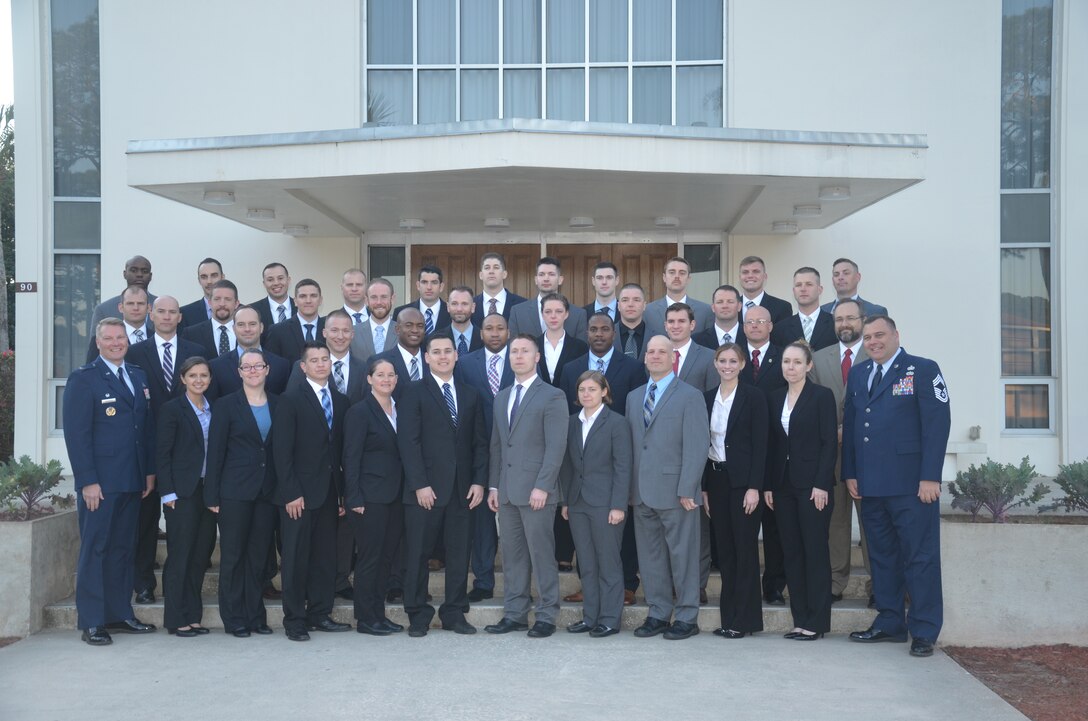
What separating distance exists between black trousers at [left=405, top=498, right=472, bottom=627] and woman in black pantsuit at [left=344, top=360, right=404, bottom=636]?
0.52 feet

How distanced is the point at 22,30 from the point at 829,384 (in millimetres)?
10017

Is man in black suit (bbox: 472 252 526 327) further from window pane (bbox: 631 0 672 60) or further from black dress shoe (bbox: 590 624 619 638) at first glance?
window pane (bbox: 631 0 672 60)

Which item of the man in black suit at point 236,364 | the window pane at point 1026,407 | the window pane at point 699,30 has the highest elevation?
the window pane at point 699,30

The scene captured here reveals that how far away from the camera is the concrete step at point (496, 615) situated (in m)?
6.88

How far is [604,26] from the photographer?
38.4 ft

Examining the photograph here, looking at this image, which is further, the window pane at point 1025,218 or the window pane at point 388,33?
the window pane at point 388,33

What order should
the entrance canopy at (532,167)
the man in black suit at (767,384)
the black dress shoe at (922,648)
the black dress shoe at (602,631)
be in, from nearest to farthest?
1. the black dress shoe at (922,648)
2. the black dress shoe at (602,631)
3. the man in black suit at (767,384)
4. the entrance canopy at (532,167)

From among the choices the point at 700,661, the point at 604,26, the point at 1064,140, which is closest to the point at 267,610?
the point at 700,661

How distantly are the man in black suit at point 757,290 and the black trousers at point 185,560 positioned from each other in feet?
13.4

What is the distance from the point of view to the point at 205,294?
8344 mm

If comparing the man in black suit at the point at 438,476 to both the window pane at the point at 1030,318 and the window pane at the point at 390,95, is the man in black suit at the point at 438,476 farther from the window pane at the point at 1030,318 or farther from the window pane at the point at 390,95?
the window pane at the point at 1030,318

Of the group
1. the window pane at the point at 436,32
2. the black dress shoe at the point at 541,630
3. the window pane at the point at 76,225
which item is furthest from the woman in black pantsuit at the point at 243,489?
the window pane at the point at 76,225

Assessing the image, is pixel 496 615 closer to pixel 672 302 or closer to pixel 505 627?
pixel 505 627

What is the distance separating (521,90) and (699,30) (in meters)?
2.11
